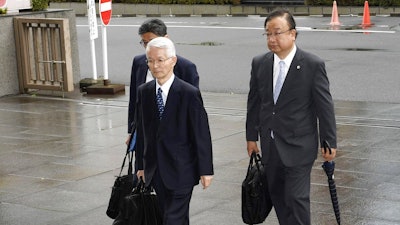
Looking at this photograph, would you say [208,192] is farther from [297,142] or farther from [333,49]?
[333,49]

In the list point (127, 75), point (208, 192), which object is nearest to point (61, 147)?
point (208, 192)

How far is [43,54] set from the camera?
46.9 feet

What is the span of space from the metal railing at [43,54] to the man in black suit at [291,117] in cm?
813

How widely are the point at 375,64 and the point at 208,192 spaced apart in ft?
31.1

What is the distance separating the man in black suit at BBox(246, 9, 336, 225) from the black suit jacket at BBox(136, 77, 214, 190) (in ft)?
1.67

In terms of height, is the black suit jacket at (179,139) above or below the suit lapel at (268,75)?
below

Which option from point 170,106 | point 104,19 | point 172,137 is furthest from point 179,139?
point 104,19

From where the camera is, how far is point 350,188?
8156 millimetres

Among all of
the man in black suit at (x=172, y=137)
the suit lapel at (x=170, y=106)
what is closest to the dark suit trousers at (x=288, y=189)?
the man in black suit at (x=172, y=137)

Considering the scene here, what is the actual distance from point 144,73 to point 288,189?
1555mm

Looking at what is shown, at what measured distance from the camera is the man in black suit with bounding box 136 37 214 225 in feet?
19.1

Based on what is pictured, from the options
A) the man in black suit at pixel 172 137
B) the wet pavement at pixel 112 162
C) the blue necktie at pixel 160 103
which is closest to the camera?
the man in black suit at pixel 172 137

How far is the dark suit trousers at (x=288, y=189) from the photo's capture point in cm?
597

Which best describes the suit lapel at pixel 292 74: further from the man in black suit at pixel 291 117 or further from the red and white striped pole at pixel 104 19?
the red and white striped pole at pixel 104 19
